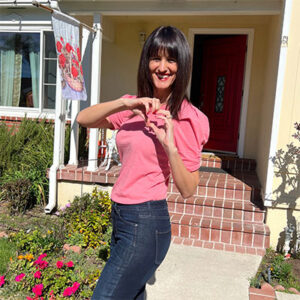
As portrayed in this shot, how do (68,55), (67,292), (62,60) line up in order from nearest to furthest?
(67,292) < (62,60) < (68,55)

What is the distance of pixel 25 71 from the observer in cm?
611

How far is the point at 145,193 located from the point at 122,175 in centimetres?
14

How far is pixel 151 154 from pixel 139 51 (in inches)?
201

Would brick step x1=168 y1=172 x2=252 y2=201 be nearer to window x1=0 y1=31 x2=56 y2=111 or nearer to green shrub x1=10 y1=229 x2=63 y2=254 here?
green shrub x1=10 y1=229 x2=63 y2=254

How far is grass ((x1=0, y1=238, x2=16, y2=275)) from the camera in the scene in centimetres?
298

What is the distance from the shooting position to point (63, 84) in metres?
3.86

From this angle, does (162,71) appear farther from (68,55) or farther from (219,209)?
(219,209)

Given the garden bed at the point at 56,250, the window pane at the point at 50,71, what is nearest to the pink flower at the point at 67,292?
the garden bed at the point at 56,250

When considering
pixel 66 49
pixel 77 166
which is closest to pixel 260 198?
pixel 77 166

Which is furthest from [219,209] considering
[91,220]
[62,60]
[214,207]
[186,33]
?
[186,33]

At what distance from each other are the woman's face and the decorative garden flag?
2.66 meters

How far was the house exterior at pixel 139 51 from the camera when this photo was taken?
15.0 ft

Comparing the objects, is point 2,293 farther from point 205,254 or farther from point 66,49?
point 66,49

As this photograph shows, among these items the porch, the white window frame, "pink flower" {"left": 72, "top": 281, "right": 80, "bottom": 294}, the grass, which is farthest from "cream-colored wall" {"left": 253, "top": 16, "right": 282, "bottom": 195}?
the white window frame
